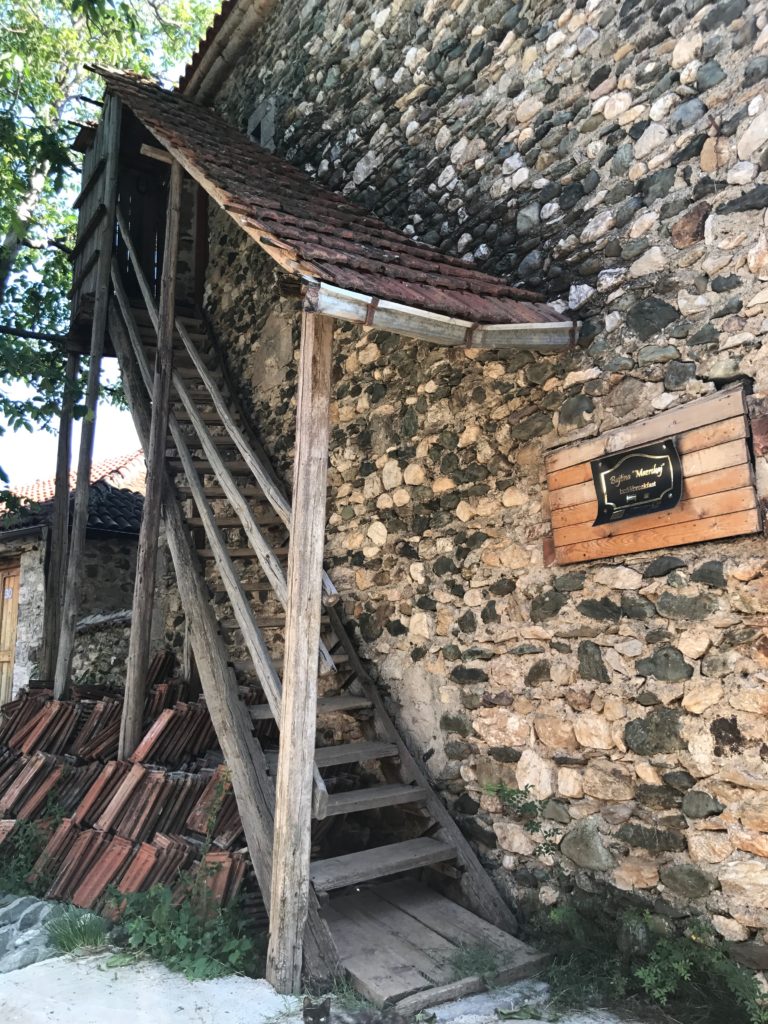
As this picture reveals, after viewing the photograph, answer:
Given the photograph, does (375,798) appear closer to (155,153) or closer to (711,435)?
(711,435)

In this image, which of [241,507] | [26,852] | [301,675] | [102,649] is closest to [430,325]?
[301,675]

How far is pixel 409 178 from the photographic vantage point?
4805 mm

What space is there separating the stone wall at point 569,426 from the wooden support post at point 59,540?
2805 mm

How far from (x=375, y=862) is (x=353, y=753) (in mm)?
583

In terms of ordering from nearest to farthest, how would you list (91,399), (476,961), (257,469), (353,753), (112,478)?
(476,961) < (353,753) < (257,469) < (91,399) < (112,478)

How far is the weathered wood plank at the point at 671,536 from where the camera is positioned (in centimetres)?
283

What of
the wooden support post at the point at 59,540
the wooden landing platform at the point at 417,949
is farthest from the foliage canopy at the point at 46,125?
the wooden landing platform at the point at 417,949

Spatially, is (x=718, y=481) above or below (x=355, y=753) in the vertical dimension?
above

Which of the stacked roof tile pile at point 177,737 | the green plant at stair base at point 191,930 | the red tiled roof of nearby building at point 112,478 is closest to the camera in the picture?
the green plant at stair base at point 191,930

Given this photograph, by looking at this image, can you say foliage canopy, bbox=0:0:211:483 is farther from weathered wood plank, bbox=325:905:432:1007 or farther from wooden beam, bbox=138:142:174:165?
weathered wood plank, bbox=325:905:432:1007

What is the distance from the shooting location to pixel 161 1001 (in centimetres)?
292

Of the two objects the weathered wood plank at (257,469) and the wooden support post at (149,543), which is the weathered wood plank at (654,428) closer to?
the weathered wood plank at (257,469)

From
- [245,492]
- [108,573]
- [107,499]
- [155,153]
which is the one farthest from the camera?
[107,499]

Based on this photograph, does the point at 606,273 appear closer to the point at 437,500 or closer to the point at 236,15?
the point at 437,500
